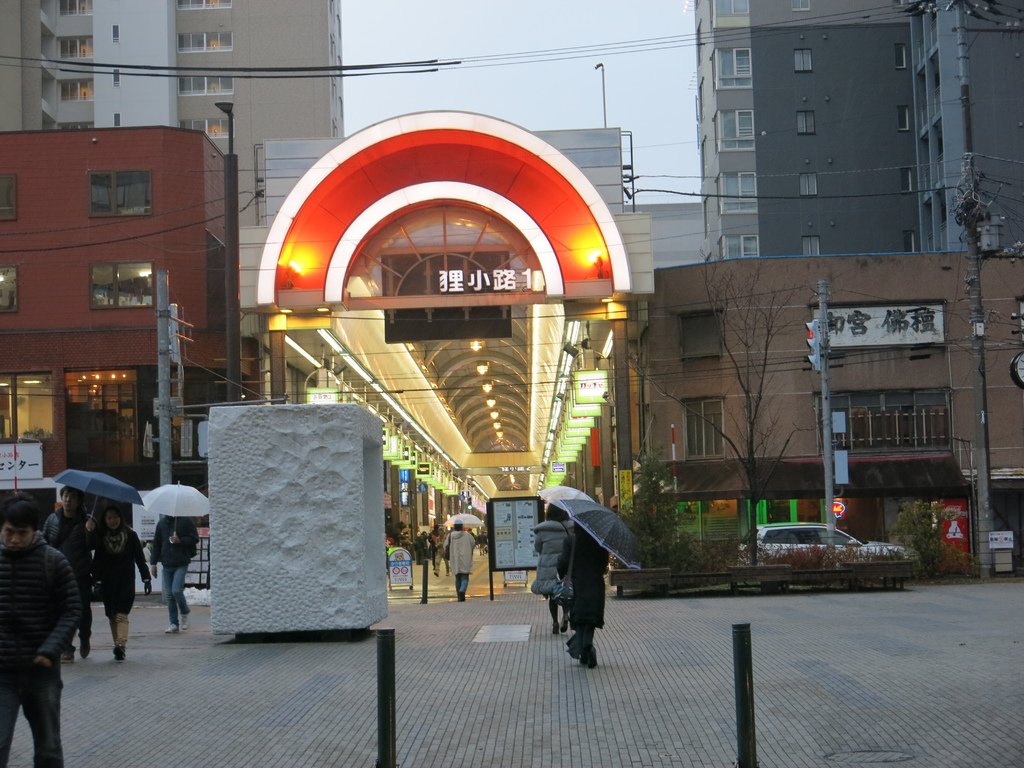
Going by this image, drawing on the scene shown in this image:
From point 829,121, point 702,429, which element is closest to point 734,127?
point 829,121

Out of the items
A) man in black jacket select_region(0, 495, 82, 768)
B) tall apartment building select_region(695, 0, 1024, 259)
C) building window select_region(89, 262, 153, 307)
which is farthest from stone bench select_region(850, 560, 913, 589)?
tall apartment building select_region(695, 0, 1024, 259)

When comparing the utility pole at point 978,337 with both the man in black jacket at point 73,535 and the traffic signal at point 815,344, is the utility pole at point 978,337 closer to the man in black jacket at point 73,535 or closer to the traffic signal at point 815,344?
the traffic signal at point 815,344

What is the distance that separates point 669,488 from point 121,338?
20567mm

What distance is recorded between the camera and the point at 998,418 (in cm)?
3966

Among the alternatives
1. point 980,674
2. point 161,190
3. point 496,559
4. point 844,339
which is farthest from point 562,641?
point 161,190

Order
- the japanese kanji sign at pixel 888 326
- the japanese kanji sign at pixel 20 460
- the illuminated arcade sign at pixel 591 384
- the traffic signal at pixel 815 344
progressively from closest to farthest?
the japanese kanji sign at pixel 20 460 → the traffic signal at pixel 815 344 → the illuminated arcade sign at pixel 591 384 → the japanese kanji sign at pixel 888 326

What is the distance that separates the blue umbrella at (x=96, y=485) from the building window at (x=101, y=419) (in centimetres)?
2550

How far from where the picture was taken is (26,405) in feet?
137

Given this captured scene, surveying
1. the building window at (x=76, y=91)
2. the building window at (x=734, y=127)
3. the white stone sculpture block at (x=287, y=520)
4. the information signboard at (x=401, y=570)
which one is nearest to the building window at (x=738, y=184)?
the building window at (x=734, y=127)

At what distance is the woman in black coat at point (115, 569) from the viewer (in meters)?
15.5

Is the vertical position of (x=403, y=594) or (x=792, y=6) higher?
(x=792, y=6)

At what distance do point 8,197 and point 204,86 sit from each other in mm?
38968

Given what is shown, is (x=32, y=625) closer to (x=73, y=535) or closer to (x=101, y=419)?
(x=73, y=535)

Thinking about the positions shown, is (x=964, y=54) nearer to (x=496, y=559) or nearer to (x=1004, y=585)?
(x=1004, y=585)
